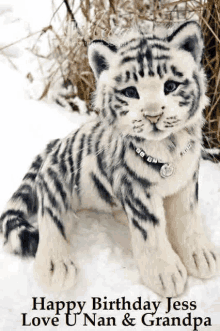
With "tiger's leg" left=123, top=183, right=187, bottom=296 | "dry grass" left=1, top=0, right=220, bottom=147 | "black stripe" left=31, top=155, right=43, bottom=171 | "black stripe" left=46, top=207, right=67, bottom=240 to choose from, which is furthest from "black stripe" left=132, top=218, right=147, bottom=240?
"dry grass" left=1, top=0, right=220, bottom=147

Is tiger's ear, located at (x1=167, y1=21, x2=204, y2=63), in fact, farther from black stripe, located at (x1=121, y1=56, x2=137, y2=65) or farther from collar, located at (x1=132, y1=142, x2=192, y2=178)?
collar, located at (x1=132, y1=142, x2=192, y2=178)

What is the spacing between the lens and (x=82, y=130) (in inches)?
50.1

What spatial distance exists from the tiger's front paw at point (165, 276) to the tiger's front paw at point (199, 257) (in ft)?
0.17

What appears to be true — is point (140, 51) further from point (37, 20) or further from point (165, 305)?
point (37, 20)

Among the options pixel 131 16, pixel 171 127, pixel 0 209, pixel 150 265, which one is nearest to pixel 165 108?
pixel 171 127

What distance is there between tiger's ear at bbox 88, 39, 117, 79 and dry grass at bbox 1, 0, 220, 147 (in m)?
0.56

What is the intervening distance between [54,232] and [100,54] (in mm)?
574

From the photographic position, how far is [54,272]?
117 centimetres

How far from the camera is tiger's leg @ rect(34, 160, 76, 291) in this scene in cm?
117

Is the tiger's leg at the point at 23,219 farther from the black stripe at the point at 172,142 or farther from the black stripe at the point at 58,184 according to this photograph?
the black stripe at the point at 172,142

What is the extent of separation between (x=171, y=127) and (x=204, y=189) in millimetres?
656

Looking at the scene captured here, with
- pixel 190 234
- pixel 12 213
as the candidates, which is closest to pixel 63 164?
pixel 12 213

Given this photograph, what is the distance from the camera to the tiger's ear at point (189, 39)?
3.20 feet

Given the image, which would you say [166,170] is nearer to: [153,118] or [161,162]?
[161,162]
